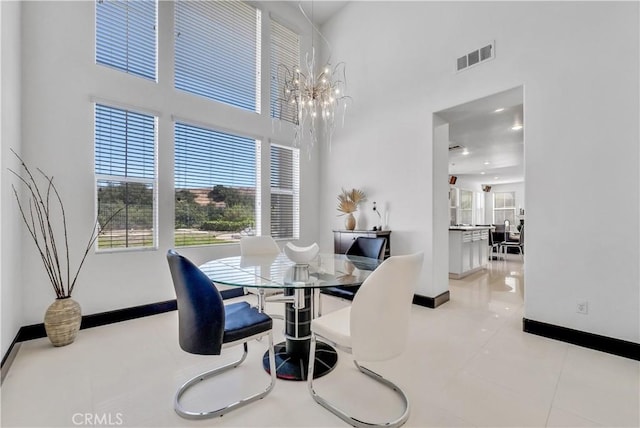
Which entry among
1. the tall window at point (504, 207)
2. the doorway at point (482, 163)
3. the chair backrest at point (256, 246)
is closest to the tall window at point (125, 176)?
the chair backrest at point (256, 246)

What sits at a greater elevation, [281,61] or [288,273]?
[281,61]

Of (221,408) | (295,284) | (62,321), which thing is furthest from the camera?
(62,321)

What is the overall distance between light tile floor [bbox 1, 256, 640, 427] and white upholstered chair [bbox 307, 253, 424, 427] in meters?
0.31

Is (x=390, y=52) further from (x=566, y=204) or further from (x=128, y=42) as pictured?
(x=128, y=42)

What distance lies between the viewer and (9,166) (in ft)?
7.71

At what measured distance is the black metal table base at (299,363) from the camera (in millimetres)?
2037

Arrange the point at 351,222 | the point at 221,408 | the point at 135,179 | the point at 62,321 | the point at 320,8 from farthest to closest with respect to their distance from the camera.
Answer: the point at 320,8 < the point at 351,222 < the point at 135,179 < the point at 62,321 < the point at 221,408

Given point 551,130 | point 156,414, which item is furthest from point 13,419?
point 551,130

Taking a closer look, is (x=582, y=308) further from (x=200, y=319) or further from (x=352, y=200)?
(x=200, y=319)

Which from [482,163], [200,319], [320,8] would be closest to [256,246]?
[200,319]

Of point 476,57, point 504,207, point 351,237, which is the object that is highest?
point 476,57

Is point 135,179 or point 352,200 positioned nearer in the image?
point 135,179

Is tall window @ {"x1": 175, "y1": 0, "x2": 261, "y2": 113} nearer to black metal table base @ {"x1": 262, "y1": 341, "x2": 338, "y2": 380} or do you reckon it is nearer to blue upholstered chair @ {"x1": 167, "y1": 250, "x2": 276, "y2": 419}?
blue upholstered chair @ {"x1": 167, "y1": 250, "x2": 276, "y2": 419}

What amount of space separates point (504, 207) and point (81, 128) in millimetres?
14127
